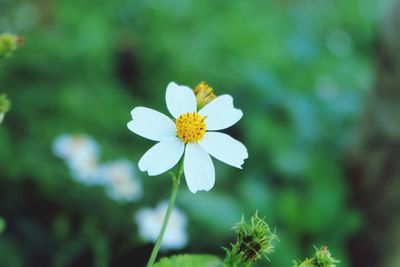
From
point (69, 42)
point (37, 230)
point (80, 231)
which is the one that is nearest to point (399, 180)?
point (80, 231)

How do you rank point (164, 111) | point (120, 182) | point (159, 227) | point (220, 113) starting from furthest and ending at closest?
point (164, 111)
point (120, 182)
point (159, 227)
point (220, 113)

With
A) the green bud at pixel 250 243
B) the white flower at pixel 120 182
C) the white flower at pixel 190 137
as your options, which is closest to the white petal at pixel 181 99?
the white flower at pixel 190 137

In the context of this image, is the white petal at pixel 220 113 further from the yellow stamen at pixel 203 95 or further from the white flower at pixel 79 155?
the white flower at pixel 79 155

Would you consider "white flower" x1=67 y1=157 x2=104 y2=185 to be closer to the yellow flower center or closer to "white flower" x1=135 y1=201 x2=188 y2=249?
"white flower" x1=135 y1=201 x2=188 y2=249

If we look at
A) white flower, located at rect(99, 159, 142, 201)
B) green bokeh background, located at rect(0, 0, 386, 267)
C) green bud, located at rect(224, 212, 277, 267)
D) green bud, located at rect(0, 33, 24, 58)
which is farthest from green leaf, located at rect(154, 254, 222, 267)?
white flower, located at rect(99, 159, 142, 201)

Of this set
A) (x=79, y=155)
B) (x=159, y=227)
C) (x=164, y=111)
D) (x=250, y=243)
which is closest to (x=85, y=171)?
(x=79, y=155)

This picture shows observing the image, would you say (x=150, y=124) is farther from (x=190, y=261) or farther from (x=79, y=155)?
(x=79, y=155)
